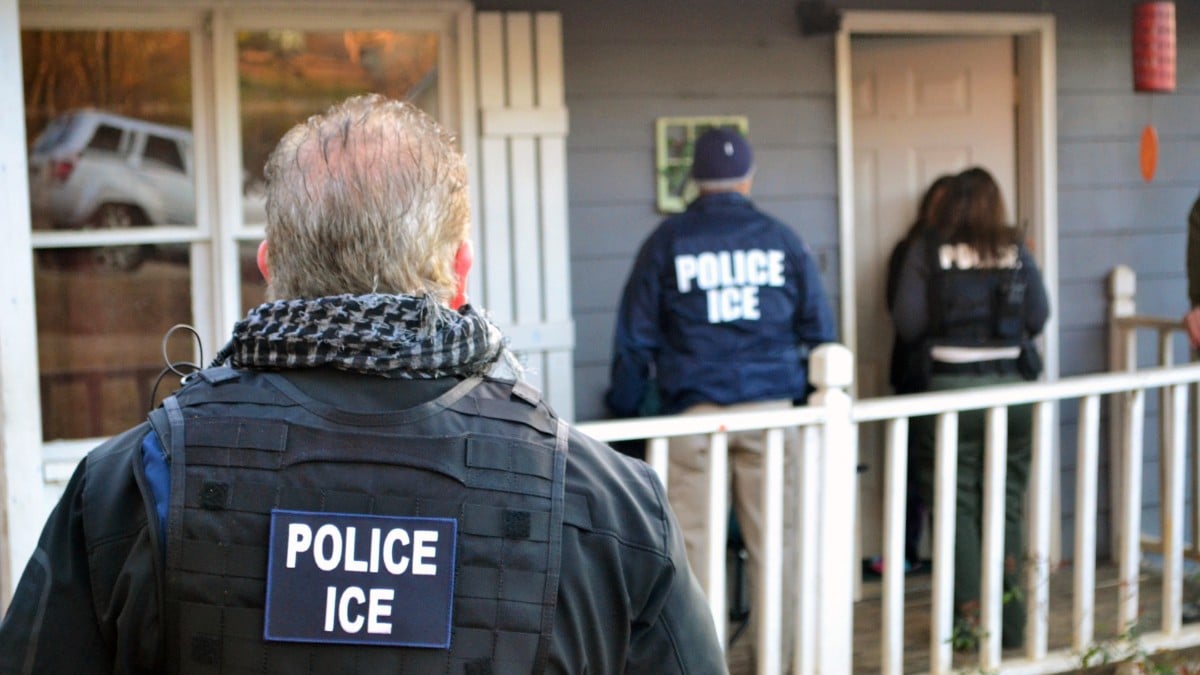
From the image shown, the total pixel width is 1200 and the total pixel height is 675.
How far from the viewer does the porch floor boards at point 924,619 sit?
456 cm

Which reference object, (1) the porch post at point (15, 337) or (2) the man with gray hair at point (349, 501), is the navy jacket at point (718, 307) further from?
(2) the man with gray hair at point (349, 501)

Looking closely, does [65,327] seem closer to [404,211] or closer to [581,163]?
[581,163]

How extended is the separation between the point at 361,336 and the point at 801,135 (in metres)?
3.78

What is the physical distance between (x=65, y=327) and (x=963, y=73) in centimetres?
357

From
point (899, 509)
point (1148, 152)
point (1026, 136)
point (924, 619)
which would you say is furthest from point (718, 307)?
point (1148, 152)

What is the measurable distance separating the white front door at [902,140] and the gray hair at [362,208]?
4174mm

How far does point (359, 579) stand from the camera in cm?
145

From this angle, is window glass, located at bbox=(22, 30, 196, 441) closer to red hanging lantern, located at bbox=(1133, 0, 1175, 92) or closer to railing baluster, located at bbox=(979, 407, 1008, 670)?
railing baluster, located at bbox=(979, 407, 1008, 670)

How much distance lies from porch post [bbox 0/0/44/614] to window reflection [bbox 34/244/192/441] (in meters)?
1.10

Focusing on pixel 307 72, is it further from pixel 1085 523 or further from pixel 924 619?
pixel 924 619

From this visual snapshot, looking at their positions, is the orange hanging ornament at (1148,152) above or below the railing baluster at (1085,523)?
above

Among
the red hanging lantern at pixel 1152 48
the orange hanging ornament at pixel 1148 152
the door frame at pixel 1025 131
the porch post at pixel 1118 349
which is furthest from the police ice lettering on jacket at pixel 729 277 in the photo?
the orange hanging ornament at pixel 1148 152

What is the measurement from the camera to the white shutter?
4.49 metres

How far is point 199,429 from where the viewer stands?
1.46 meters
